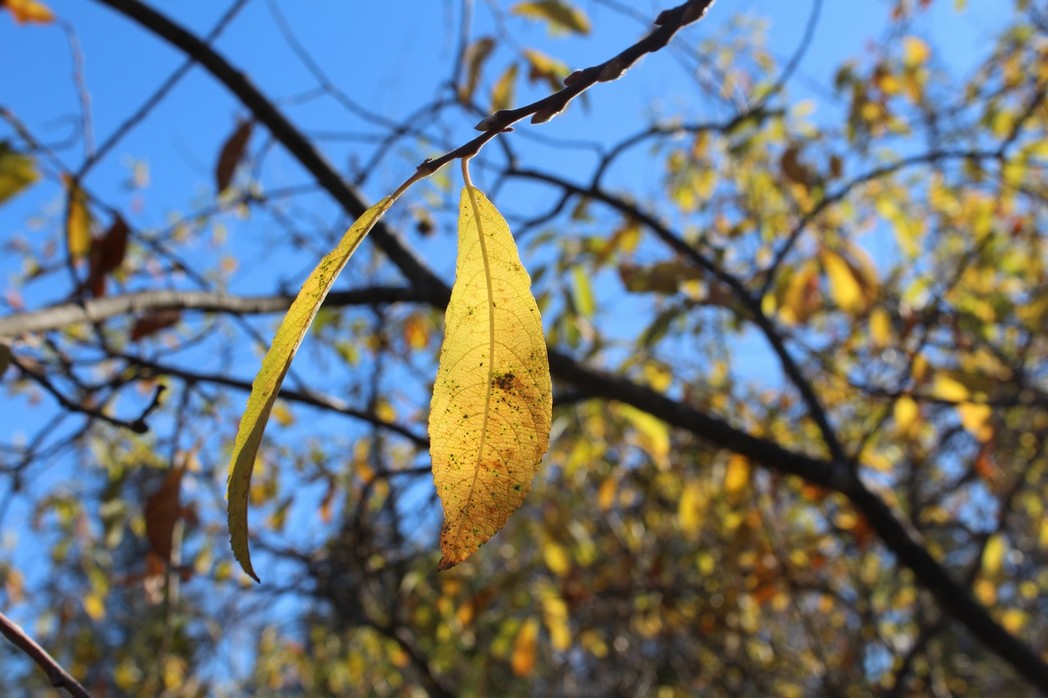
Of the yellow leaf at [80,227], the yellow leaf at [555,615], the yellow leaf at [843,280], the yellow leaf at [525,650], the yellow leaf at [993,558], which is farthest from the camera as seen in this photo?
the yellow leaf at [555,615]

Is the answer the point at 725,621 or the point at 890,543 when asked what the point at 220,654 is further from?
the point at 890,543

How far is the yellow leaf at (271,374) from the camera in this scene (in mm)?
367

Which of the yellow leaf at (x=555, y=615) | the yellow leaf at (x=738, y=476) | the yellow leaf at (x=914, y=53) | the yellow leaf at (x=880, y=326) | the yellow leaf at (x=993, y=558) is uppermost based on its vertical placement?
the yellow leaf at (x=914, y=53)

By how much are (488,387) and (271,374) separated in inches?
4.2

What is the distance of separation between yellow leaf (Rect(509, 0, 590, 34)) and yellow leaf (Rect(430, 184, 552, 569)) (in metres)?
1.14

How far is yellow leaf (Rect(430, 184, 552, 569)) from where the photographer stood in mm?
390

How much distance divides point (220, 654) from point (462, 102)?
2.88 metres

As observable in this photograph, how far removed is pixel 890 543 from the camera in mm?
1189

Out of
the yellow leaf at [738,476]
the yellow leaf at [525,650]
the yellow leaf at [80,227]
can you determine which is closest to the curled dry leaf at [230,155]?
the yellow leaf at [80,227]

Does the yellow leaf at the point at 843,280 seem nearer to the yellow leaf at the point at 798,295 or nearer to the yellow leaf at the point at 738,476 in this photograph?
the yellow leaf at the point at 798,295

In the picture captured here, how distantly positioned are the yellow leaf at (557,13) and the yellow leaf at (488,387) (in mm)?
1136

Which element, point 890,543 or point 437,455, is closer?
point 437,455

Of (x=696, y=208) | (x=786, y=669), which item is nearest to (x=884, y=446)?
(x=786, y=669)

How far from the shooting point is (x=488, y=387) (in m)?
0.40
